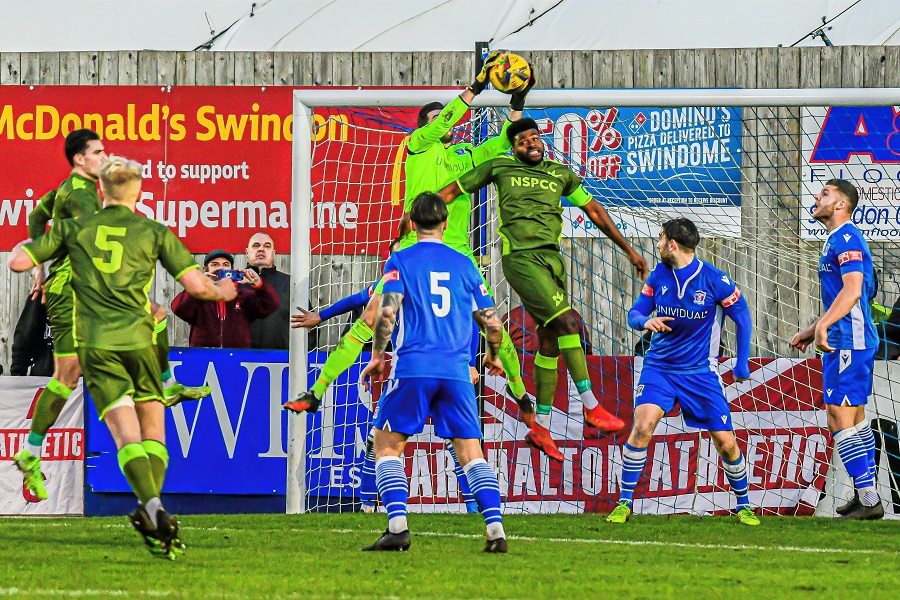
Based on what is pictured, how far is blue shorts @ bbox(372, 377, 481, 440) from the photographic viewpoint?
22.4ft

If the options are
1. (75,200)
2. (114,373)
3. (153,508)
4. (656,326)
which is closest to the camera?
(153,508)

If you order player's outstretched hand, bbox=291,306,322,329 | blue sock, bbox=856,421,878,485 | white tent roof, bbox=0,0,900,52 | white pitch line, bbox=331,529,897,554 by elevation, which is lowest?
white pitch line, bbox=331,529,897,554

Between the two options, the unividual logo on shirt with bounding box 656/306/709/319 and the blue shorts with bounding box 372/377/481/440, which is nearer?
the blue shorts with bounding box 372/377/481/440

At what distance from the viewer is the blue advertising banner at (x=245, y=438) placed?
10805mm

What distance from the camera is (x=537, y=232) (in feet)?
30.7

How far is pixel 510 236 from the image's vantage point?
9.40 m

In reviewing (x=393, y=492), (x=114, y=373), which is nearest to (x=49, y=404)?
(x=114, y=373)

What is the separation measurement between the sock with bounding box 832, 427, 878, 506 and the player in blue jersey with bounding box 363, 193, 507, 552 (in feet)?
10.9

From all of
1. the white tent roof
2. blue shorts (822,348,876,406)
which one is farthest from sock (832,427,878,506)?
the white tent roof

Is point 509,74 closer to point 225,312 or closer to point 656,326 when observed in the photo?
point 656,326

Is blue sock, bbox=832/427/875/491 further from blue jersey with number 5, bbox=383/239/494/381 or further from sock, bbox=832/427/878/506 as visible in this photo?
blue jersey with number 5, bbox=383/239/494/381

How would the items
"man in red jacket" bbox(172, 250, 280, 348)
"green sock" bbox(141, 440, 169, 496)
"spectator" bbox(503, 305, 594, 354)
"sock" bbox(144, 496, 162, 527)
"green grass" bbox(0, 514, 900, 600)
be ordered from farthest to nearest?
"man in red jacket" bbox(172, 250, 280, 348)
"spectator" bbox(503, 305, 594, 354)
"green sock" bbox(141, 440, 169, 496)
"sock" bbox(144, 496, 162, 527)
"green grass" bbox(0, 514, 900, 600)

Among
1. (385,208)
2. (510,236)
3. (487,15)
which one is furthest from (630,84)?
(510,236)

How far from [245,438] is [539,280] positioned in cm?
308
